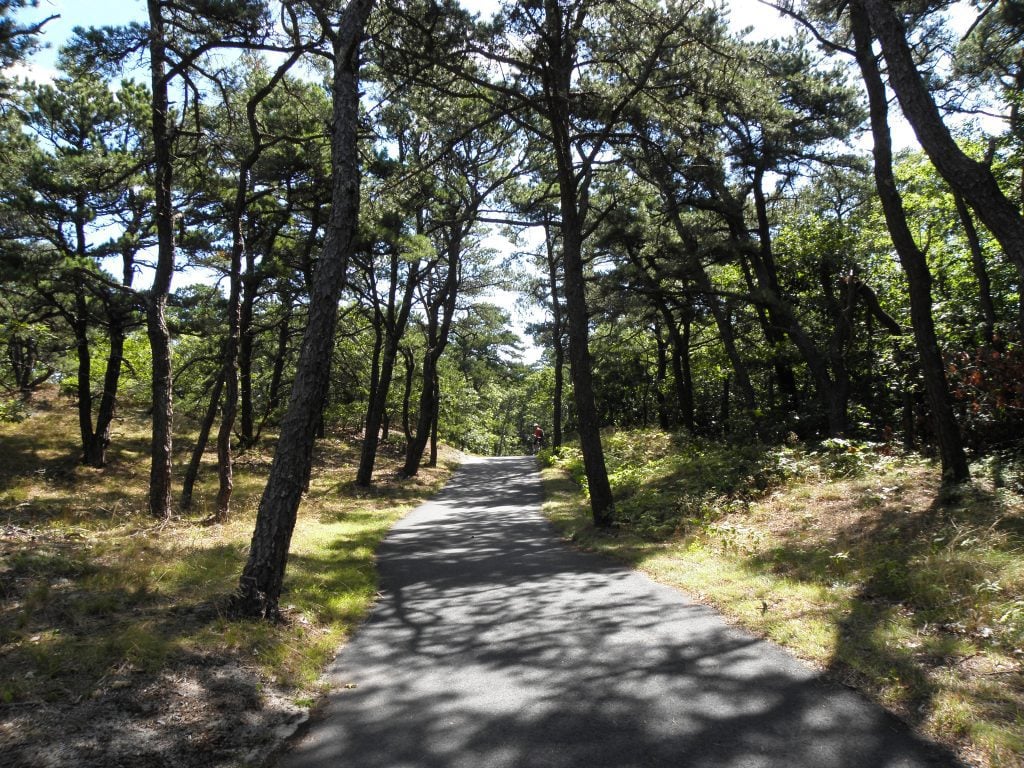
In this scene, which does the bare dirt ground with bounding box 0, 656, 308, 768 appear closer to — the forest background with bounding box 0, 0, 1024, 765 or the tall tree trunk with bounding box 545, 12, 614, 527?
the forest background with bounding box 0, 0, 1024, 765

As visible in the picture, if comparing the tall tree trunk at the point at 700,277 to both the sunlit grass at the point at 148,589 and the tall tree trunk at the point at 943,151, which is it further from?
the sunlit grass at the point at 148,589

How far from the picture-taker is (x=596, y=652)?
16.3ft

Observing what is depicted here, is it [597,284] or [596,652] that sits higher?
[597,284]

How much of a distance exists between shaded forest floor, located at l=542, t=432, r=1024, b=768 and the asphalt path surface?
31cm

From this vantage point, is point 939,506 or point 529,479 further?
point 529,479

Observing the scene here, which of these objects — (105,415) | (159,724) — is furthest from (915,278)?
(105,415)

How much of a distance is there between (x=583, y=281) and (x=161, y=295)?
8.05m

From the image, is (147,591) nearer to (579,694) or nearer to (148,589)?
(148,589)

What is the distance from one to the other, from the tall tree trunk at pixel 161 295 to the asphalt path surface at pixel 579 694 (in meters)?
5.82

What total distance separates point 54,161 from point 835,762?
18064 millimetres

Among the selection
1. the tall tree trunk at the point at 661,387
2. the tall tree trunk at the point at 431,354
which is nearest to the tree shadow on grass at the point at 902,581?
the tall tree trunk at the point at 431,354

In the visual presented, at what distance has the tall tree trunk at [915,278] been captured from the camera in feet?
27.1

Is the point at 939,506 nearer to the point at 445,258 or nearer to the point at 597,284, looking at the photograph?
the point at 597,284

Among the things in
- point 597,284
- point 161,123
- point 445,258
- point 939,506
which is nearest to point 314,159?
point 161,123
